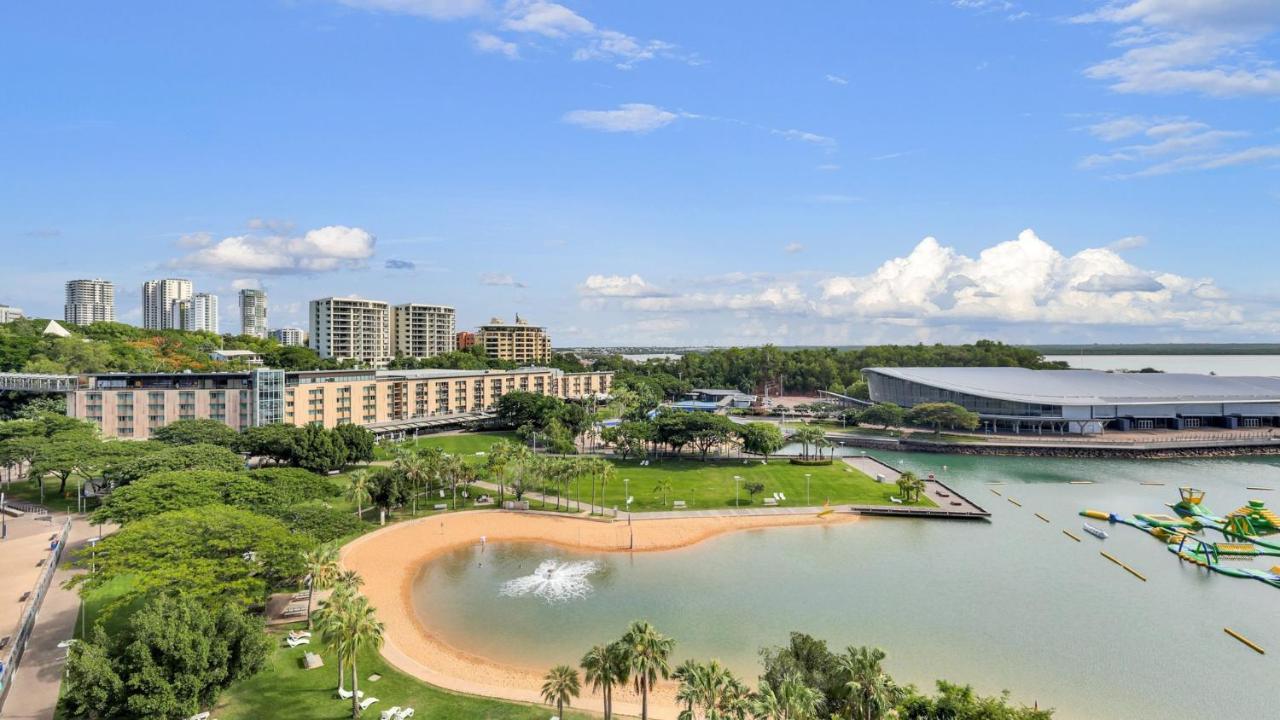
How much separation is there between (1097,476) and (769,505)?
54254mm

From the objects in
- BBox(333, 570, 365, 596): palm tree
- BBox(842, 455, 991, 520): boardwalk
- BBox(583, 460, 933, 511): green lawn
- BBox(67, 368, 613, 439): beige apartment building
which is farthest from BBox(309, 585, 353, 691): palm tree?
BBox(67, 368, 613, 439): beige apartment building

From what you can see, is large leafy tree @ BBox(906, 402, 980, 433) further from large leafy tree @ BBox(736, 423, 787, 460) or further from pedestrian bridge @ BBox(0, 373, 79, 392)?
pedestrian bridge @ BBox(0, 373, 79, 392)

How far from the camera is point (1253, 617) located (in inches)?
1818

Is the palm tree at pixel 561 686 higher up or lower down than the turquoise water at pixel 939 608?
higher up

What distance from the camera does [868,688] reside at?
26328 mm

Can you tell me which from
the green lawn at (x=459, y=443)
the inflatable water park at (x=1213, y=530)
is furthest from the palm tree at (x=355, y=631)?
the inflatable water park at (x=1213, y=530)

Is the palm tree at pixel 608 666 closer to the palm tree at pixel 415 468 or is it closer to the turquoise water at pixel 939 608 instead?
the turquoise water at pixel 939 608

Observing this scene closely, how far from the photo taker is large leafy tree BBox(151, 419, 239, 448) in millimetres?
80500

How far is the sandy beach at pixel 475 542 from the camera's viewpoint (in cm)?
3519

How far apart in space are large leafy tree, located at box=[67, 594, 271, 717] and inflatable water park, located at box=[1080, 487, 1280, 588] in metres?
71.5

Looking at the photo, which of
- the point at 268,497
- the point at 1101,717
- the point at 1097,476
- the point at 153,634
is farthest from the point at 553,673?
the point at 1097,476

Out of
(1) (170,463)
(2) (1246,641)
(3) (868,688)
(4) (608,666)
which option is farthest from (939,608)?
(1) (170,463)

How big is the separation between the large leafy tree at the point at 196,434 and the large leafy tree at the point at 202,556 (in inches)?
1728

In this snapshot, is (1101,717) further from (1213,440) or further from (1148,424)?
(1148,424)
